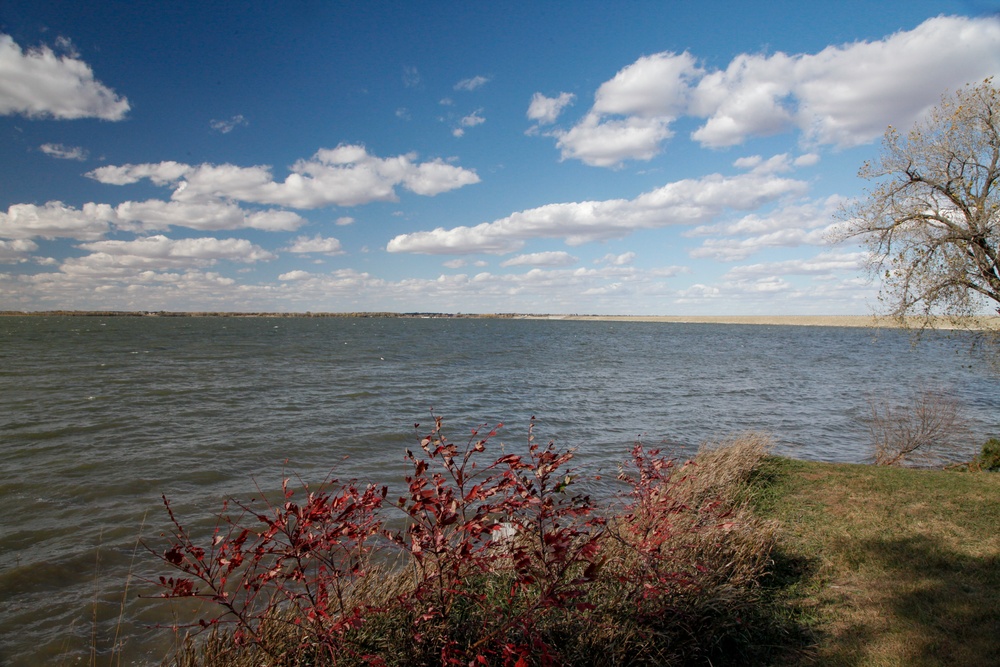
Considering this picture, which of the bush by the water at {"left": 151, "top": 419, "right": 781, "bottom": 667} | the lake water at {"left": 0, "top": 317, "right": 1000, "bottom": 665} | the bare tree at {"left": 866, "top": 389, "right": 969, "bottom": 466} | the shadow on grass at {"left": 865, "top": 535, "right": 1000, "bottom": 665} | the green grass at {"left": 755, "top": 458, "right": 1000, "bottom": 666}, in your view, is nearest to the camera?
the bush by the water at {"left": 151, "top": 419, "right": 781, "bottom": 667}

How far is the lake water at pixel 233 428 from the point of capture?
24.8ft

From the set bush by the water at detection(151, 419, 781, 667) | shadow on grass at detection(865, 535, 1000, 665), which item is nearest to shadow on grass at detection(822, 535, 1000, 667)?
shadow on grass at detection(865, 535, 1000, 665)

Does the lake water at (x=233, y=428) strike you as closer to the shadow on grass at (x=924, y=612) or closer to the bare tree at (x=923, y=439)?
the bare tree at (x=923, y=439)

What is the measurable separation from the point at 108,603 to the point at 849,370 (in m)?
48.0

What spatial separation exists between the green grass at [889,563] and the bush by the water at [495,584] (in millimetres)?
648

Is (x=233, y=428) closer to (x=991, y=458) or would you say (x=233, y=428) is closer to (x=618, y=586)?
(x=618, y=586)

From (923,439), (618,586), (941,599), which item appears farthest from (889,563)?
(923,439)

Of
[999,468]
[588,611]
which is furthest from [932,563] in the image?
[999,468]

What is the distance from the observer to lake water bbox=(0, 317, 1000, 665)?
24.8ft

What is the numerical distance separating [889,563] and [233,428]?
57.9 ft

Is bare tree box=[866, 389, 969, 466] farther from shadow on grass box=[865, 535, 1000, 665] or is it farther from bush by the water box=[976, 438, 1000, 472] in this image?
shadow on grass box=[865, 535, 1000, 665]

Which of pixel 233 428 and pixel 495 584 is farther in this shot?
pixel 233 428

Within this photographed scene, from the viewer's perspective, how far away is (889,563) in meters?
6.66

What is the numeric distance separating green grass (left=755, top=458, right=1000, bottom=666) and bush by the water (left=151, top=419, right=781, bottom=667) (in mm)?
648
